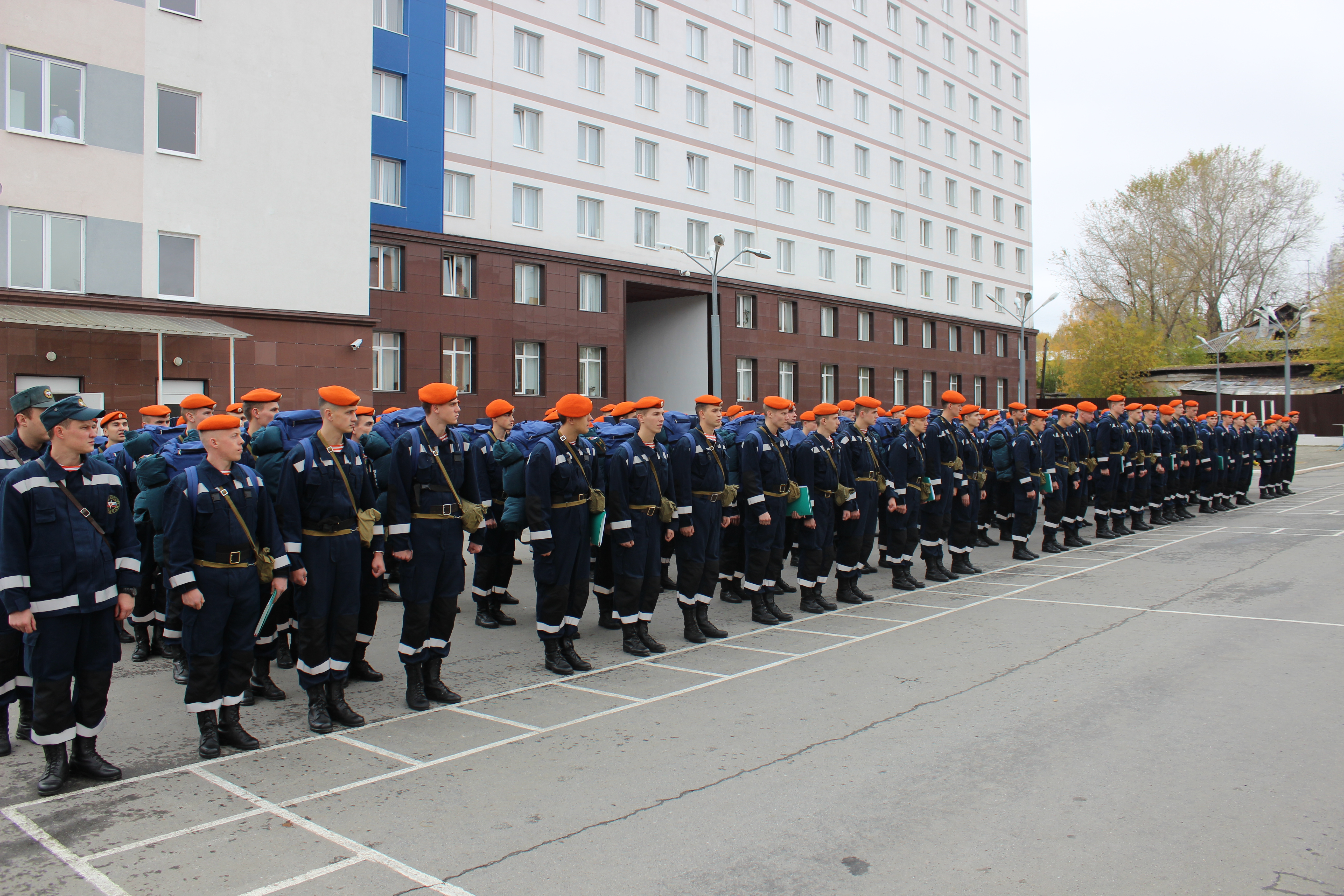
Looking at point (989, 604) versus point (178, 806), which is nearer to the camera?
point (178, 806)

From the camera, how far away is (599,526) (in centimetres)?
888

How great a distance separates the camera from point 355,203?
993 inches

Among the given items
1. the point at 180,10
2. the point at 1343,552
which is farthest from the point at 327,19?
the point at 1343,552

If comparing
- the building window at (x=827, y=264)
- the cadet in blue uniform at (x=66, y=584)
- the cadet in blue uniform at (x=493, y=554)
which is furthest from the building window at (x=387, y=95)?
the cadet in blue uniform at (x=66, y=584)

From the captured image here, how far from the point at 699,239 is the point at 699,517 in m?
31.5

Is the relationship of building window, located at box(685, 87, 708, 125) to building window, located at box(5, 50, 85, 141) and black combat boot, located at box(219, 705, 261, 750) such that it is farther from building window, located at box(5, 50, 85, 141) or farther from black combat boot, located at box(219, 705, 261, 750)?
black combat boot, located at box(219, 705, 261, 750)

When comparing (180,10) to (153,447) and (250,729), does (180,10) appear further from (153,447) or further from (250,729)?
(250,729)

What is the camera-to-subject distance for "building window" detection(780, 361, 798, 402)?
42.8m

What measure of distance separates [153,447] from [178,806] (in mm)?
4795

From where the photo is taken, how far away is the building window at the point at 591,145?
34.8 meters

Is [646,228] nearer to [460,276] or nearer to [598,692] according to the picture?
[460,276]

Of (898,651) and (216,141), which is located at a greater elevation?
(216,141)

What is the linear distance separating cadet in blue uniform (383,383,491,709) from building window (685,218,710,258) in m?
32.6

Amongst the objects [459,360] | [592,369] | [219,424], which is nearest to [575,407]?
[219,424]
